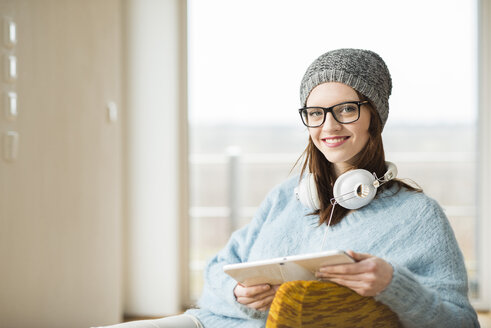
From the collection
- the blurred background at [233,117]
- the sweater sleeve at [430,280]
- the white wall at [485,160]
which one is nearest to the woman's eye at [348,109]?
the sweater sleeve at [430,280]

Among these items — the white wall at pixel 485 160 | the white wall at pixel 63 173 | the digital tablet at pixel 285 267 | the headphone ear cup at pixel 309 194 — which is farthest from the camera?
the white wall at pixel 485 160

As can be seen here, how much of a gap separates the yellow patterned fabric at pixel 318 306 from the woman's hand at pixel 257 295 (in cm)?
16

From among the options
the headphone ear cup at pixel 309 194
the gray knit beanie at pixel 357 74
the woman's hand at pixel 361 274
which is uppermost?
the gray knit beanie at pixel 357 74

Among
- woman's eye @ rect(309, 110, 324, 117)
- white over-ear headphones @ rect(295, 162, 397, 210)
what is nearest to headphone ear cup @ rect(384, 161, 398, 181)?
white over-ear headphones @ rect(295, 162, 397, 210)

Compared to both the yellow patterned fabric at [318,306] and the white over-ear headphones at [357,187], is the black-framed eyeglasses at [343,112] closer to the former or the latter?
the white over-ear headphones at [357,187]

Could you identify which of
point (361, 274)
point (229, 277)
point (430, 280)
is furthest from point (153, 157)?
point (361, 274)

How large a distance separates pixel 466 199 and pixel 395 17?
49.8 inches

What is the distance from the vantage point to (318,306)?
1072 millimetres

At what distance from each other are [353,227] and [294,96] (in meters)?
2.52

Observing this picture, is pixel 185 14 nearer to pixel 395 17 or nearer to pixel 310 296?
pixel 395 17

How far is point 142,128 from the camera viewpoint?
12.4ft

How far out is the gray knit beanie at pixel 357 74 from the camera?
1.39m

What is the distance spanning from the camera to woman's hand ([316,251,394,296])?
1.06m

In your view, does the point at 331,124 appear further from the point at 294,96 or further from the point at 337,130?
the point at 294,96
